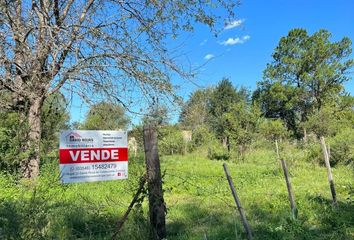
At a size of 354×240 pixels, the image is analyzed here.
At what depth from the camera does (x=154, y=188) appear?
467 cm

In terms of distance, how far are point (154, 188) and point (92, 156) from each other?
4.02 m

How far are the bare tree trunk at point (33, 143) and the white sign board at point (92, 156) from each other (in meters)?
3.01

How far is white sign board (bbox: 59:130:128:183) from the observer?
8102 millimetres

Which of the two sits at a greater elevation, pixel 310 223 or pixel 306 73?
pixel 306 73

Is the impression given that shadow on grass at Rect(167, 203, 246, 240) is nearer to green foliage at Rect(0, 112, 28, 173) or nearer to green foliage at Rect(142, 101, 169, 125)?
green foliage at Rect(142, 101, 169, 125)

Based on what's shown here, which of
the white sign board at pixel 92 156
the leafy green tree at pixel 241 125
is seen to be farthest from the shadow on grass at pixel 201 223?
the leafy green tree at pixel 241 125

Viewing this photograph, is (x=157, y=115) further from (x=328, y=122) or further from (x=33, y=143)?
(x=328, y=122)

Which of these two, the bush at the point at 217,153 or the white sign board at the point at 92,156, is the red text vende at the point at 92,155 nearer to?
the white sign board at the point at 92,156

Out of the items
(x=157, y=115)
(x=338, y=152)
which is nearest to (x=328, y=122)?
(x=338, y=152)

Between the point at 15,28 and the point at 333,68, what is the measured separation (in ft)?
143

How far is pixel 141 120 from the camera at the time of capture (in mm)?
10227

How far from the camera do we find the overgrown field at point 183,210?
467 cm

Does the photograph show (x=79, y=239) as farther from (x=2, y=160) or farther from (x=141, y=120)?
(x=2, y=160)

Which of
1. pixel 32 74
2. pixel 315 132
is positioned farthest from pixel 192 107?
pixel 315 132
